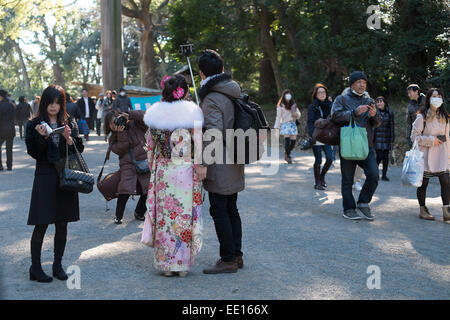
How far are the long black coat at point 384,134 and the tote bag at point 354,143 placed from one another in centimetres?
419

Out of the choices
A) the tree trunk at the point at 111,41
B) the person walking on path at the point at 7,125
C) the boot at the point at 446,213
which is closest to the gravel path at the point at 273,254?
the boot at the point at 446,213

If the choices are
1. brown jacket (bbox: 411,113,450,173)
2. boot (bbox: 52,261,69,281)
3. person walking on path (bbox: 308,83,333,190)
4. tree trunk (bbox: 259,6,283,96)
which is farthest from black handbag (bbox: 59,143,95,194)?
tree trunk (bbox: 259,6,283,96)

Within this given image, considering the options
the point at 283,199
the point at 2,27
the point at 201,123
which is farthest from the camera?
the point at 2,27

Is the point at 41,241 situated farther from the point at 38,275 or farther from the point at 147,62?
the point at 147,62

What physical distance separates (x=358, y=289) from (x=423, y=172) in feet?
12.1

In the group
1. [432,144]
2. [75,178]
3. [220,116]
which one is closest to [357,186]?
[432,144]

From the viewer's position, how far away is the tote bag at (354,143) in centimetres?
761

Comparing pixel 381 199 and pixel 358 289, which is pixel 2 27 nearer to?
pixel 381 199

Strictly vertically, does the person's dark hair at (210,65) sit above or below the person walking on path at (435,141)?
above

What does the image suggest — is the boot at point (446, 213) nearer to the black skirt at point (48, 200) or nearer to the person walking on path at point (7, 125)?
the black skirt at point (48, 200)

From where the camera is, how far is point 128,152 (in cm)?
765

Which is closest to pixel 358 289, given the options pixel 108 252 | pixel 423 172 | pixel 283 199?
pixel 108 252

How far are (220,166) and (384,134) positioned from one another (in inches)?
291

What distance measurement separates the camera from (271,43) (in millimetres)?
25891
